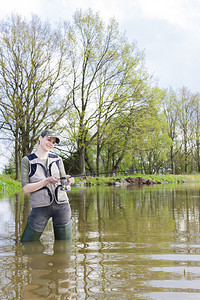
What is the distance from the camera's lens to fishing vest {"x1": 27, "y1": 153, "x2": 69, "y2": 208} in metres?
3.95

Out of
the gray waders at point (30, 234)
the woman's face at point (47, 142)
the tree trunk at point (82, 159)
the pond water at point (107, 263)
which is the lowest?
the pond water at point (107, 263)

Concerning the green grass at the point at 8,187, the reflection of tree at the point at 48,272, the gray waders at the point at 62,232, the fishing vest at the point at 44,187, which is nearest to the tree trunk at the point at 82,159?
the green grass at the point at 8,187

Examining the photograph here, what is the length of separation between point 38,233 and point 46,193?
0.55 m

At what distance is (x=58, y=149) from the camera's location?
31484 mm

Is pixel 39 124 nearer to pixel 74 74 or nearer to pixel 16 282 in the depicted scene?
pixel 74 74

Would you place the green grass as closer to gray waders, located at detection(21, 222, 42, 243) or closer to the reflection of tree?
gray waders, located at detection(21, 222, 42, 243)

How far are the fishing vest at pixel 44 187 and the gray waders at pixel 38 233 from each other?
1.10 ft

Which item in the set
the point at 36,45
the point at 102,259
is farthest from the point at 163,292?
the point at 36,45

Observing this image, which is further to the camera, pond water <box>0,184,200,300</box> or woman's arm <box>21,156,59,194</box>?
woman's arm <box>21,156,59,194</box>

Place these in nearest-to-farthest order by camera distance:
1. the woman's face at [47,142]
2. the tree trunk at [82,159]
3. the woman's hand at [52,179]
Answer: the woman's hand at [52,179] → the woman's face at [47,142] → the tree trunk at [82,159]

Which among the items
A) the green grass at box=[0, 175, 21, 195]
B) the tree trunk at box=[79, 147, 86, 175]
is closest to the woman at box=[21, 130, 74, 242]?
the green grass at box=[0, 175, 21, 195]

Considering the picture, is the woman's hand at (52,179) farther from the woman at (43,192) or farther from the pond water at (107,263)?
the pond water at (107,263)

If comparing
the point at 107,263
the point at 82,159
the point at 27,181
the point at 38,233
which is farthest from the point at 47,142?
the point at 82,159

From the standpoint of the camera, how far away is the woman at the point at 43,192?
13.0 feet
